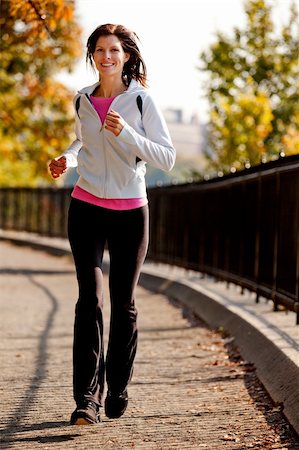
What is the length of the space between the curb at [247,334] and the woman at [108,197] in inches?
38.3

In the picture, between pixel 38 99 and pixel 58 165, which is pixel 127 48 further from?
pixel 38 99

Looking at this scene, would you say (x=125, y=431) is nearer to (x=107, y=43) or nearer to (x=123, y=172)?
(x=123, y=172)

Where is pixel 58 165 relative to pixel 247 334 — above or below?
above

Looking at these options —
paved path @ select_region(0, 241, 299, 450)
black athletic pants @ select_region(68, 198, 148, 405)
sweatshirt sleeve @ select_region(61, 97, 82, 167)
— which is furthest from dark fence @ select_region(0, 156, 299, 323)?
sweatshirt sleeve @ select_region(61, 97, 82, 167)

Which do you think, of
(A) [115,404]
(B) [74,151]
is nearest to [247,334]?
(A) [115,404]

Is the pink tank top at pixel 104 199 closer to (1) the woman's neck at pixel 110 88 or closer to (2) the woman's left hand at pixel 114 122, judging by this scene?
(1) the woman's neck at pixel 110 88

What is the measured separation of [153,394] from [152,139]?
1880 millimetres

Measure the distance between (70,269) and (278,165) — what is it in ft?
35.1

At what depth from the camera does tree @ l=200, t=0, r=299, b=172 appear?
26.4m

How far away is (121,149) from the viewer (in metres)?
5.54

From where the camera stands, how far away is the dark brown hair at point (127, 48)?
560 centimetres

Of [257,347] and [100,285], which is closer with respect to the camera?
[100,285]

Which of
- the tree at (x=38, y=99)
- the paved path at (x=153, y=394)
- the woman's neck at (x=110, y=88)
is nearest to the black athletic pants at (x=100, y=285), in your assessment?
the paved path at (x=153, y=394)

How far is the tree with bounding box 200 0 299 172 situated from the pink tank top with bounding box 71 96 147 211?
67.8 ft
